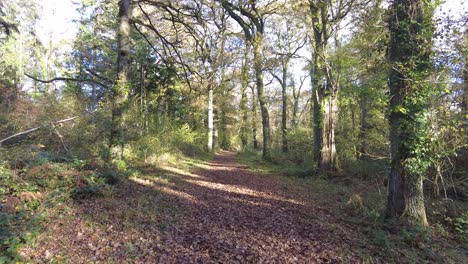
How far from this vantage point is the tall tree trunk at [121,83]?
830cm

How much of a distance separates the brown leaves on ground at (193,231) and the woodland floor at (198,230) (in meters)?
0.01

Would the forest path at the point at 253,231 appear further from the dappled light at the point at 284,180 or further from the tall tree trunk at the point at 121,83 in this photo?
the tall tree trunk at the point at 121,83

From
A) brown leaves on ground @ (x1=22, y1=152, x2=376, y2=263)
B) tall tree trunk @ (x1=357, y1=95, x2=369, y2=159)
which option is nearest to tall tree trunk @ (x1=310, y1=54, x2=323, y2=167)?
tall tree trunk @ (x1=357, y1=95, x2=369, y2=159)

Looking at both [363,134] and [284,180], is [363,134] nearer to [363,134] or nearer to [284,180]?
[363,134]

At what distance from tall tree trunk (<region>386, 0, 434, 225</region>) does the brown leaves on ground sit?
54.5 inches

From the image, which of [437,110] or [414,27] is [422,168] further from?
[414,27]

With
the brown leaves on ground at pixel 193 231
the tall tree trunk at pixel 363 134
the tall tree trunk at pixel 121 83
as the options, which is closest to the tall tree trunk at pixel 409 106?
the brown leaves on ground at pixel 193 231

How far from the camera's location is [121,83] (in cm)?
833

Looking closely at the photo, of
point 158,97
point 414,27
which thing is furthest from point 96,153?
point 414,27

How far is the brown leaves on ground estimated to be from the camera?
3.94 meters

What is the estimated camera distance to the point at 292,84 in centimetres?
3195

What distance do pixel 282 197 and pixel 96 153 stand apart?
5988 mm

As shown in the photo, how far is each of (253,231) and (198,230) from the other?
1069mm

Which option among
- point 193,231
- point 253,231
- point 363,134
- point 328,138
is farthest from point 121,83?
point 363,134
